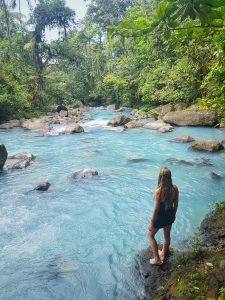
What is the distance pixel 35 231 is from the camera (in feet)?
23.2

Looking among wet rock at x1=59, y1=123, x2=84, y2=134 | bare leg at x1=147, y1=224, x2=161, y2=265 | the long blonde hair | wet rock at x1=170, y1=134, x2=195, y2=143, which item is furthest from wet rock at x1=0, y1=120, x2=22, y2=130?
the long blonde hair

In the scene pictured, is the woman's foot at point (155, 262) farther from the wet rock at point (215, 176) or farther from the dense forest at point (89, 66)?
the wet rock at point (215, 176)

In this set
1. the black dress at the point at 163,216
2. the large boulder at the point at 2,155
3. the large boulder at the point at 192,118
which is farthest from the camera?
the large boulder at the point at 192,118

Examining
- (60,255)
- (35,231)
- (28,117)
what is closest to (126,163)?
(35,231)

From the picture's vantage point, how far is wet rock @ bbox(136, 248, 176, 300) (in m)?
4.62

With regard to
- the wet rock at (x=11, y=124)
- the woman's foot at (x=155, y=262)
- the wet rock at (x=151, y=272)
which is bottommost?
the wet rock at (x=11, y=124)

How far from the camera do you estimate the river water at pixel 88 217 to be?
526 cm

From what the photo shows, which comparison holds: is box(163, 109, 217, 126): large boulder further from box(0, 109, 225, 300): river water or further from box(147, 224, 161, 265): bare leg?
box(147, 224, 161, 265): bare leg

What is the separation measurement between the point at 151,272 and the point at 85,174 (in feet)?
20.2

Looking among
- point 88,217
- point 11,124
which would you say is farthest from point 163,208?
point 11,124

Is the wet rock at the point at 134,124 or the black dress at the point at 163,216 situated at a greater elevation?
the black dress at the point at 163,216

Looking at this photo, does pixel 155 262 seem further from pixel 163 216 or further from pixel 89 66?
pixel 89 66

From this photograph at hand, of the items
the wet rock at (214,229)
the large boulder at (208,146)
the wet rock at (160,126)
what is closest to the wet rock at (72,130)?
the wet rock at (160,126)

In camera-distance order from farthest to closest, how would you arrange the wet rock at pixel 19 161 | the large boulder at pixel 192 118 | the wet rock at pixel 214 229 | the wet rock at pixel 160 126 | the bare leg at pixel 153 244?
the large boulder at pixel 192 118 < the wet rock at pixel 160 126 < the wet rock at pixel 19 161 < the wet rock at pixel 214 229 < the bare leg at pixel 153 244
